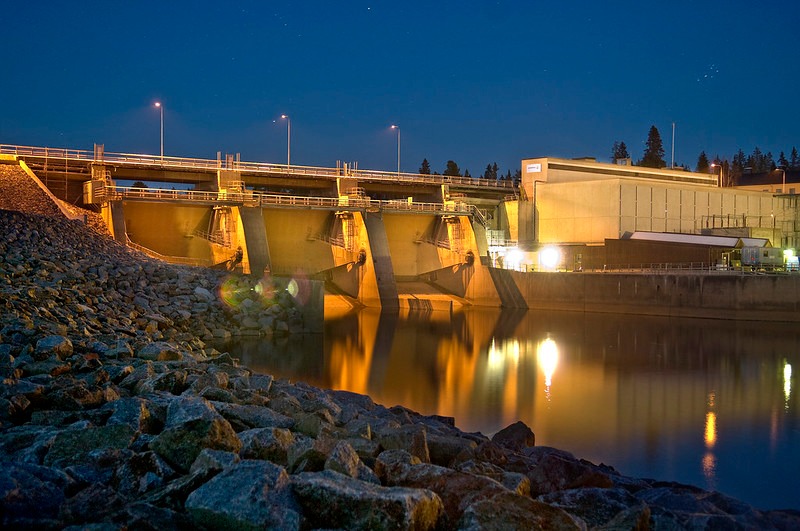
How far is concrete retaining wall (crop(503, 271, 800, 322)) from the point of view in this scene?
37.1 meters

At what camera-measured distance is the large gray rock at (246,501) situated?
5.23m

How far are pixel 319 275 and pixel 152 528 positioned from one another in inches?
1694

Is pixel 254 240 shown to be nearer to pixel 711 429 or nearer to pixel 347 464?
pixel 711 429

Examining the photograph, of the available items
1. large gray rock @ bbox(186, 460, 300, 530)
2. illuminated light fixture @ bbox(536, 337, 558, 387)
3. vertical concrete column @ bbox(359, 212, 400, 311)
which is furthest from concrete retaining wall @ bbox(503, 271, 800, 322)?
large gray rock @ bbox(186, 460, 300, 530)

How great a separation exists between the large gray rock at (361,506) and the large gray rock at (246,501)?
6.3 inches

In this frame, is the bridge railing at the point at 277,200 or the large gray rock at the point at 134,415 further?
the bridge railing at the point at 277,200

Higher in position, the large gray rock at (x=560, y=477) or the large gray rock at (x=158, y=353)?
the large gray rock at (x=158, y=353)

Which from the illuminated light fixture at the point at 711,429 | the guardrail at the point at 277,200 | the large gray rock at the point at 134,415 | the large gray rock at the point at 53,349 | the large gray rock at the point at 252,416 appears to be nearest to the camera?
the large gray rock at the point at 134,415

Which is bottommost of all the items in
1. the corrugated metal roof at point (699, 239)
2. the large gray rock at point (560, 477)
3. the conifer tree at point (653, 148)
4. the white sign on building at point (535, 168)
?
the large gray rock at point (560, 477)

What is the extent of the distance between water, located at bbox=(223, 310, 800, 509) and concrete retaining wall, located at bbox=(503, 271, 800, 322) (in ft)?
4.26

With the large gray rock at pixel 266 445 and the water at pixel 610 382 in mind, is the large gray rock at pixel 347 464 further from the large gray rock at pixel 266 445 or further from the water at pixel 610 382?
the water at pixel 610 382

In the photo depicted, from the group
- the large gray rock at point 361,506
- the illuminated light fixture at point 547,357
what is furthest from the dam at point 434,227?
the large gray rock at point 361,506

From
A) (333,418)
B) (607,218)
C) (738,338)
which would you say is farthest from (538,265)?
(333,418)

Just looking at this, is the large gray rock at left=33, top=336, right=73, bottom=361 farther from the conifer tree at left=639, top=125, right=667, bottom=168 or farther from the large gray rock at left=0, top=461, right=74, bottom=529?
the conifer tree at left=639, top=125, right=667, bottom=168
